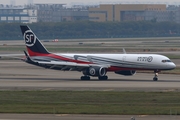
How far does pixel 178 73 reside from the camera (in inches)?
3253

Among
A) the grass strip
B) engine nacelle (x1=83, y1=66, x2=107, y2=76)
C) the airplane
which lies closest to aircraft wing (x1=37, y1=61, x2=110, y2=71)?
the airplane

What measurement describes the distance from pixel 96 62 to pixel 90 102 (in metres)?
27.1

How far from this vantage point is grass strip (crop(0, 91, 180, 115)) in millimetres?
42656

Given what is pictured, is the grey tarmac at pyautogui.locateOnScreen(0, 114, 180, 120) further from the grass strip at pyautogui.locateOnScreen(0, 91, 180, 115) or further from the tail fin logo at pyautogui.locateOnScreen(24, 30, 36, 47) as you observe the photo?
the tail fin logo at pyautogui.locateOnScreen(24, 30, 36, 47)

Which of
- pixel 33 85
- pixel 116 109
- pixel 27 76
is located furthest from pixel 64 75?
pixel 116 109

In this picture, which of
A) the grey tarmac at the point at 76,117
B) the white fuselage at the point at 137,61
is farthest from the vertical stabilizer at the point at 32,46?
the grey tarmac at the point at 76,117

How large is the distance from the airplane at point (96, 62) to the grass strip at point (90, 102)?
18.2 meters

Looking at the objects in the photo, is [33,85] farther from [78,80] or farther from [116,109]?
[116,109]

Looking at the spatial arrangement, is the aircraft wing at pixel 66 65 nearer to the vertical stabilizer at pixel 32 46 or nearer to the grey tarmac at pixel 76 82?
the grey tarmac at pixel 76 82

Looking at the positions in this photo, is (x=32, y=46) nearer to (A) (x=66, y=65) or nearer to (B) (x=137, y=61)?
(A) (x=66, y=65)

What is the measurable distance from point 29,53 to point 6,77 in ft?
13.1

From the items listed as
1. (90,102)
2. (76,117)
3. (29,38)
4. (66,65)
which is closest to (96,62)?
(66,65)

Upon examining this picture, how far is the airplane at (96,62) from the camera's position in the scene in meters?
73.4

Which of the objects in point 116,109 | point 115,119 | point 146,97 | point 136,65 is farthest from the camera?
point 136,65
